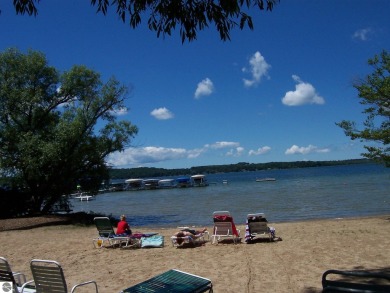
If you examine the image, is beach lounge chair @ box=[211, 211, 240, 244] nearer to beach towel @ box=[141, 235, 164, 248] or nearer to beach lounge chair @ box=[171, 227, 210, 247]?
beach lounge chair @ box=[171, 227, 210, 247]

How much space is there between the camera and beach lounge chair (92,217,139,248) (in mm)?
11992

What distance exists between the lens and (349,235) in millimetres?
11797

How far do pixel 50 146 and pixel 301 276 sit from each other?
15.5 m

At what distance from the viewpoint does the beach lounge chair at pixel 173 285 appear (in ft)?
15.7

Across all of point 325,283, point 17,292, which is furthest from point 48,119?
point 325,283

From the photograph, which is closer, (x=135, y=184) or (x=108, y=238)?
(x=108, y=238)

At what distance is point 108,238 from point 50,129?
11530mm

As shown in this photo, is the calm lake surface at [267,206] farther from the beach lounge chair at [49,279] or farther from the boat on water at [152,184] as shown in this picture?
the boat on water at [152,184]

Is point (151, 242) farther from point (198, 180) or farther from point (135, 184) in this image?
point (135, 184)

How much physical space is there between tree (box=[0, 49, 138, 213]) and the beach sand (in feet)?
25.7

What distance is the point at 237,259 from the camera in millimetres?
9266

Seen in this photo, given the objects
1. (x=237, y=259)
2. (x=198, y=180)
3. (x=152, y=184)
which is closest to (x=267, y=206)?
(x=237, y=259)

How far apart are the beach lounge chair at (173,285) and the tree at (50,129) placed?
16.1 metres

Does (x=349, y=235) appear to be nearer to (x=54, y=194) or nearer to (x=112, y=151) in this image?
(x=112, y=151)
